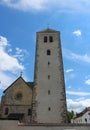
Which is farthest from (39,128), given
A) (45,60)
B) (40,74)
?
(45,60)

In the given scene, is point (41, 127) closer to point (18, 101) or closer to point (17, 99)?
point (18, 101)

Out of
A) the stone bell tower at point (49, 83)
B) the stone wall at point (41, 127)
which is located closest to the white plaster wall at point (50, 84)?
the stone bell tower at point (49, 83)

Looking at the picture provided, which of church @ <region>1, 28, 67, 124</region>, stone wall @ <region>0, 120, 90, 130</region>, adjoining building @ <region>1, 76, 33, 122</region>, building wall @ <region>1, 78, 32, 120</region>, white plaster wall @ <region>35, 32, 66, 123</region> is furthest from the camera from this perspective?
building wall @ <region>1, 78, 32, 120</region>

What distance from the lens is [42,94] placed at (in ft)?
99.2

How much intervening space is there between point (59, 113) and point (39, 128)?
667 cm

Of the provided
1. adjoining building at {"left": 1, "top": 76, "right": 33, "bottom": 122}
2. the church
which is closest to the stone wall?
the church

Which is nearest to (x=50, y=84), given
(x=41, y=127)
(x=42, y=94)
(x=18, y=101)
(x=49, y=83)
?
(x=49, y=83)

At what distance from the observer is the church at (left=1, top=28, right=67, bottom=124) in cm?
2881

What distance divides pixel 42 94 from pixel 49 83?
199cm

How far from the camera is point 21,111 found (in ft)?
101

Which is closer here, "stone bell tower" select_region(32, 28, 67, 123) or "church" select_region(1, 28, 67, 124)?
"stone bell tower" select_region(32, 28, 67, 123)

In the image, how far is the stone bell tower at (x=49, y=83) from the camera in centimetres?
2867

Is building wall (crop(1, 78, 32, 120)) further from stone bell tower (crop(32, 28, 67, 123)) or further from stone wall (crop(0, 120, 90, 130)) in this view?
stone wall (crop(0, 120, 90, 130))

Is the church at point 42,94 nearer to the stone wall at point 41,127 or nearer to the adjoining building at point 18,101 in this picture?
the adjoining building at point 18,101
